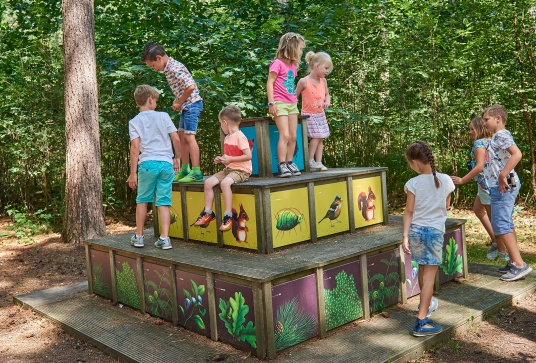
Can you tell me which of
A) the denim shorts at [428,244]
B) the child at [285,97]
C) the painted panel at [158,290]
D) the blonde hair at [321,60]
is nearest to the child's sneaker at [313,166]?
the child at [285,97]

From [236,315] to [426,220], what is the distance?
5.21ft

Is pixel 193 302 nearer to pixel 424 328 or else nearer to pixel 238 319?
pixel 238 319

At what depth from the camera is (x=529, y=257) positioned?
659cm

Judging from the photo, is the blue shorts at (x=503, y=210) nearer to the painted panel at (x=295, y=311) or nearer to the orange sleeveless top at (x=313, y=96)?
the orange sleeveless top at (x=313, y=96)

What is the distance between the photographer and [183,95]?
517 centimetres

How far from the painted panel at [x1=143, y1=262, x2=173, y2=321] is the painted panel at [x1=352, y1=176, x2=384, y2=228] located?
2.03 metres

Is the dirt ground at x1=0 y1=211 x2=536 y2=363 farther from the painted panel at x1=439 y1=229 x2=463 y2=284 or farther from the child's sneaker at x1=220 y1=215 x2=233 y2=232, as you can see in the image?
the child's sneaker at x1=220 y1=215 x2=233 y2=232

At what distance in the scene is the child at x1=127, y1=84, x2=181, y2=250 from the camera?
15.6 feet

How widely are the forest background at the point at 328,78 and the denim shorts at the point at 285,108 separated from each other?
9.06ft

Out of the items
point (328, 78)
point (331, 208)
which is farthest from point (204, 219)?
point (328, 78)

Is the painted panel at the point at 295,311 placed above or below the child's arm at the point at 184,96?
below

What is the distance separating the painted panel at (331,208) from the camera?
5.00 meters

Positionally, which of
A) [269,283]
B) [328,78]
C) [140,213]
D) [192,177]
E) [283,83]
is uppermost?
[328,78]

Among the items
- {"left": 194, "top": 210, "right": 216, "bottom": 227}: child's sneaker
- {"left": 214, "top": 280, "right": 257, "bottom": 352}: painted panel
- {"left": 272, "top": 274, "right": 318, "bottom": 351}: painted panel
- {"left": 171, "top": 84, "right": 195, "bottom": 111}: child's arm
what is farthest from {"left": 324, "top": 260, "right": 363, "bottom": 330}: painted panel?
{"left": 171, "top": 84, "right": 195, "bottom": 111}: child's arm
